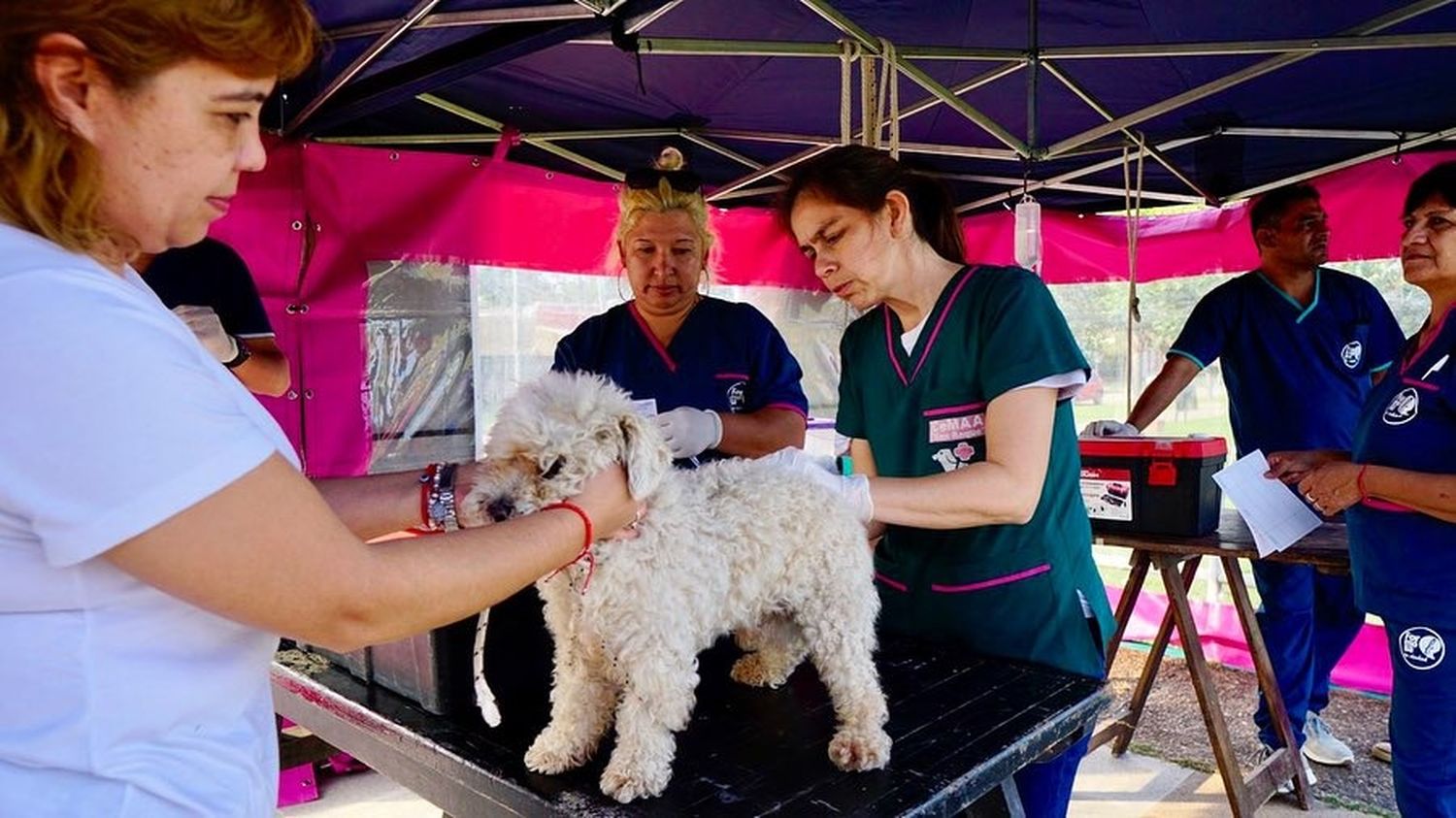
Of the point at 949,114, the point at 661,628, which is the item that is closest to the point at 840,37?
the point at 949,114

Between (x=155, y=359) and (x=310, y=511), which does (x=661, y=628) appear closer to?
(x=310, y=511)

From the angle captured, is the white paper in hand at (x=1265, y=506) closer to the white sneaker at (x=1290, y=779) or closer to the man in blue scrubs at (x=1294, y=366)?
the man in blue scrubs at (x=1294, y=366)

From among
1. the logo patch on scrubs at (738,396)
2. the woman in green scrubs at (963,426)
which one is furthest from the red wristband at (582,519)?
the logo patch on scrubs at (738,396)

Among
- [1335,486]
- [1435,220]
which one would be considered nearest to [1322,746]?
[1335,486]

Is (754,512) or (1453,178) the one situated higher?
(1453,178)

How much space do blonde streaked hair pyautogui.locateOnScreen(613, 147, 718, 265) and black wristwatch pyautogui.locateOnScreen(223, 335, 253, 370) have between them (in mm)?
1280

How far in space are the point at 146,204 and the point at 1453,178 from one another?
328cm

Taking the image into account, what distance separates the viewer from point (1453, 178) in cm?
259

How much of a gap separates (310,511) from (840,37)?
321 cm

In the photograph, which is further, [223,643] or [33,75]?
[223,643]

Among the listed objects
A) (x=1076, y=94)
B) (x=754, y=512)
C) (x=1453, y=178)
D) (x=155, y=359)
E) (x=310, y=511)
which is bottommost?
(x=754, y=512)

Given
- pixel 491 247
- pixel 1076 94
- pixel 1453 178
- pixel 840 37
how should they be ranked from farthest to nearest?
pixel 491 247
pixel 1076 94
pixel 840 37
pixel 1453 178

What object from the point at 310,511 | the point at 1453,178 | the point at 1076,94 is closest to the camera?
the point at 310,511

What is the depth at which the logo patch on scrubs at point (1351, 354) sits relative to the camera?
3.88 m
